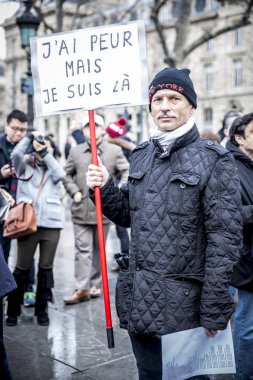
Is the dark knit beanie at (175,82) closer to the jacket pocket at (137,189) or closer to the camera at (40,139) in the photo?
the jacket pocket at (137,189)

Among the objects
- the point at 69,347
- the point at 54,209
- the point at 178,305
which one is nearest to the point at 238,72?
the point at 54,209

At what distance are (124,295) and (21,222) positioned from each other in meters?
2.12

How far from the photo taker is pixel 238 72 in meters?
38.3

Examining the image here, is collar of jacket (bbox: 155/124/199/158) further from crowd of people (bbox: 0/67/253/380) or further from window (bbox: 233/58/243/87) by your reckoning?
window (bbox: 233/58/243/87)

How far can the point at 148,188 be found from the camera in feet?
8.32

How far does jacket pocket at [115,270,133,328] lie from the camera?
2600 mm

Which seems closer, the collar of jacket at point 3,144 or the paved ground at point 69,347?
the paved ground at point 69,347

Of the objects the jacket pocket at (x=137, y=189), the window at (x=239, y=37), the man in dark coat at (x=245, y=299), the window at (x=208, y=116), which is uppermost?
the window at (x=239, y=37)

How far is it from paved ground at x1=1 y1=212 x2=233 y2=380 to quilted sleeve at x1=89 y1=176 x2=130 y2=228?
146cm

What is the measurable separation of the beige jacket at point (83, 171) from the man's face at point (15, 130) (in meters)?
0.65

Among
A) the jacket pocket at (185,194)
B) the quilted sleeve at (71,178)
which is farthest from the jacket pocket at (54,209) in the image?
the jacket pocket at (185,194)

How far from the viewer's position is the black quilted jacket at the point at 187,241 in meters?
2.39

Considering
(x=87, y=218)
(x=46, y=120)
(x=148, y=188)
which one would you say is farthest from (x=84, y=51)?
(x=46, y=120)

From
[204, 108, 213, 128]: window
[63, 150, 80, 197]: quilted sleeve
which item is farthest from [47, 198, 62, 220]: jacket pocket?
[204, 108, 213, 128]: window
